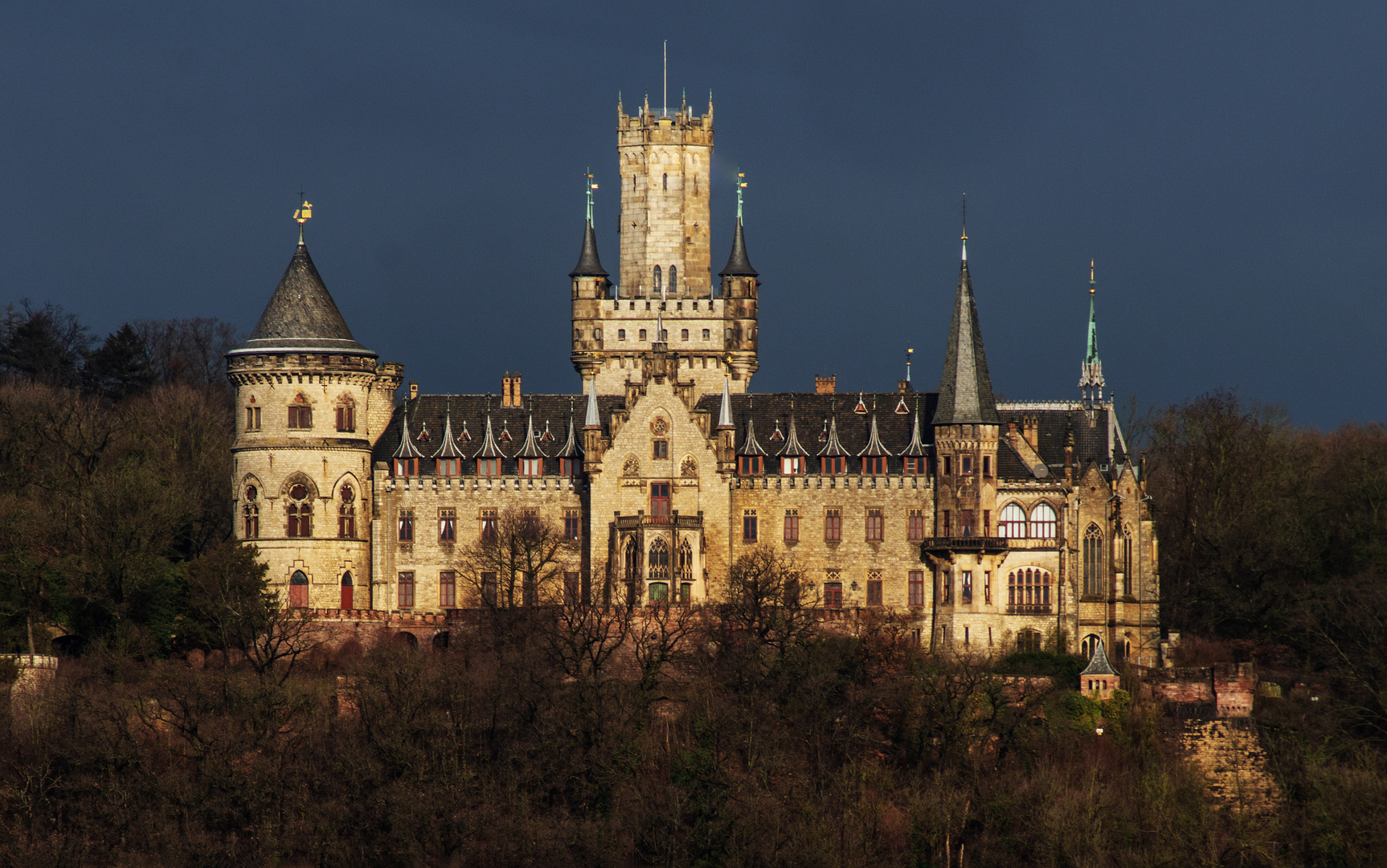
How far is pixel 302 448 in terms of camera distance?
81750 mm

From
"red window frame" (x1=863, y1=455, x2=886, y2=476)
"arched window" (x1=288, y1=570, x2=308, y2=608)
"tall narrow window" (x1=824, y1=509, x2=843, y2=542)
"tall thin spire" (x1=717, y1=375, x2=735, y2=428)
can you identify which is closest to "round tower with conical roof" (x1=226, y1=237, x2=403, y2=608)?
"arched window" (x1=288, y1=570, x2=308, y2=608)

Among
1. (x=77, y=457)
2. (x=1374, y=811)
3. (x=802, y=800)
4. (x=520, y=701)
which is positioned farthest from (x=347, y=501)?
(x=1374, y=811)

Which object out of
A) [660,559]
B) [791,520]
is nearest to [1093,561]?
[791,520]

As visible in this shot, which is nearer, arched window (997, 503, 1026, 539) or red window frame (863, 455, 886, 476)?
arched window (997, 503, 1026, 539)

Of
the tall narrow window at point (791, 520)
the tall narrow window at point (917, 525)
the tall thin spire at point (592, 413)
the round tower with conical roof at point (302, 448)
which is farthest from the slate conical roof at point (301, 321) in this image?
the tall narrow window at point (917, 525)

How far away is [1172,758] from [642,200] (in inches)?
1404

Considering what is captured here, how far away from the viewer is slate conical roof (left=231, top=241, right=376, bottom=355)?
8200 centimetres

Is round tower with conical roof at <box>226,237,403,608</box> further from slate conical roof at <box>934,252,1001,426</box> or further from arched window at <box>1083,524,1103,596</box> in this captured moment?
arched window at <box>1083,524,1103,596</box>

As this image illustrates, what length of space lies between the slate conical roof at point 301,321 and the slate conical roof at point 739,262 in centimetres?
1819

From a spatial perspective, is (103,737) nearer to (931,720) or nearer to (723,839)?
(723,839)

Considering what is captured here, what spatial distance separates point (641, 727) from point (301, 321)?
20.8 meters

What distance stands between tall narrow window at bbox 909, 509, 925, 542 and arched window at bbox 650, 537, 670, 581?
7938 mm

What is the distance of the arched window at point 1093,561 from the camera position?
80438mm

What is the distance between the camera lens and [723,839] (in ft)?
214
